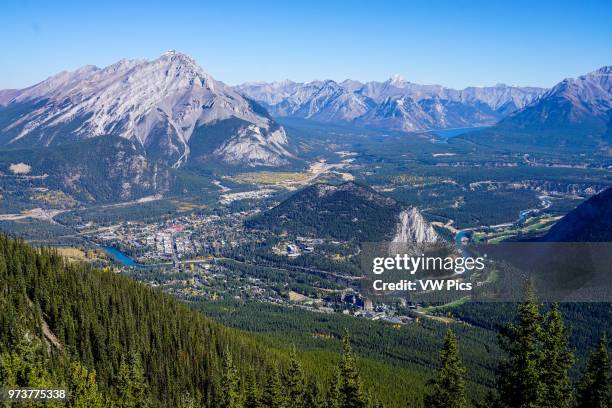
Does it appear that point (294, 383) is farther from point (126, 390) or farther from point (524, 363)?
point (524, 363)

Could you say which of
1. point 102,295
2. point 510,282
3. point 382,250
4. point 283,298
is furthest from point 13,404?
point 382,250

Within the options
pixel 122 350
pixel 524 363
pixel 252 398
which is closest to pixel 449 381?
pixel 524 363

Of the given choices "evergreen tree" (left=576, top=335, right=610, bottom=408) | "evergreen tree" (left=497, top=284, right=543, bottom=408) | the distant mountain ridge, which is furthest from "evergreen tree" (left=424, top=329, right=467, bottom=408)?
the distant mountain ridge

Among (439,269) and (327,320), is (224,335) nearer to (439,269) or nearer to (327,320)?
(327,320)

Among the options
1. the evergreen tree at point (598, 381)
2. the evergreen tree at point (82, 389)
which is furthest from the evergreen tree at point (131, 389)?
the evergreen tree at point (598, 381)

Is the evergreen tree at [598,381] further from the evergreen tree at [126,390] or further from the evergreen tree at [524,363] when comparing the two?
the evergreen tree at [126,390]
